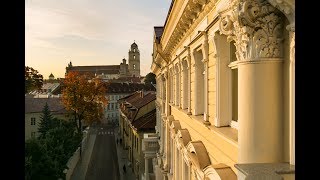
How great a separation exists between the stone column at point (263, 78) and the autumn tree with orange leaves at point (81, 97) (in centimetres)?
3489

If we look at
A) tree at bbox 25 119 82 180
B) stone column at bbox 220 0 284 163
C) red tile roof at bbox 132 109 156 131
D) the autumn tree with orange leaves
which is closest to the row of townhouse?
the autumn tree with orange leaves

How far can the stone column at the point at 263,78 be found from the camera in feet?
9.22

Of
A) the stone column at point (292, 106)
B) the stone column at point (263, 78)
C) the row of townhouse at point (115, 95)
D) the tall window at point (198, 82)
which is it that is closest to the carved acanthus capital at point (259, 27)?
the stone column at point (263, 78)

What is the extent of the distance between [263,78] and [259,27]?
0.47m

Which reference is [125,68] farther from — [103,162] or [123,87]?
[103,162]

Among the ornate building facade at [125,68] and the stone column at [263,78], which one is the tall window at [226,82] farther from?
the ornate building facade at [125,68]

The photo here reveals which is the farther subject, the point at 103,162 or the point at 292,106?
the point at 103,162

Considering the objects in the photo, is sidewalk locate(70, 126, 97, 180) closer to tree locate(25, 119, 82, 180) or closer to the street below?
the street below

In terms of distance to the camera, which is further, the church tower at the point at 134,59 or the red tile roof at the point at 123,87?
the church tower at the point at 134,59

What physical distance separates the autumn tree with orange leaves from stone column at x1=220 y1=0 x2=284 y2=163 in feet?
114

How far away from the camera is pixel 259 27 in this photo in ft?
9.50

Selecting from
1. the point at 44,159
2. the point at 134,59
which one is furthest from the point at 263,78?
the point at 134,59
